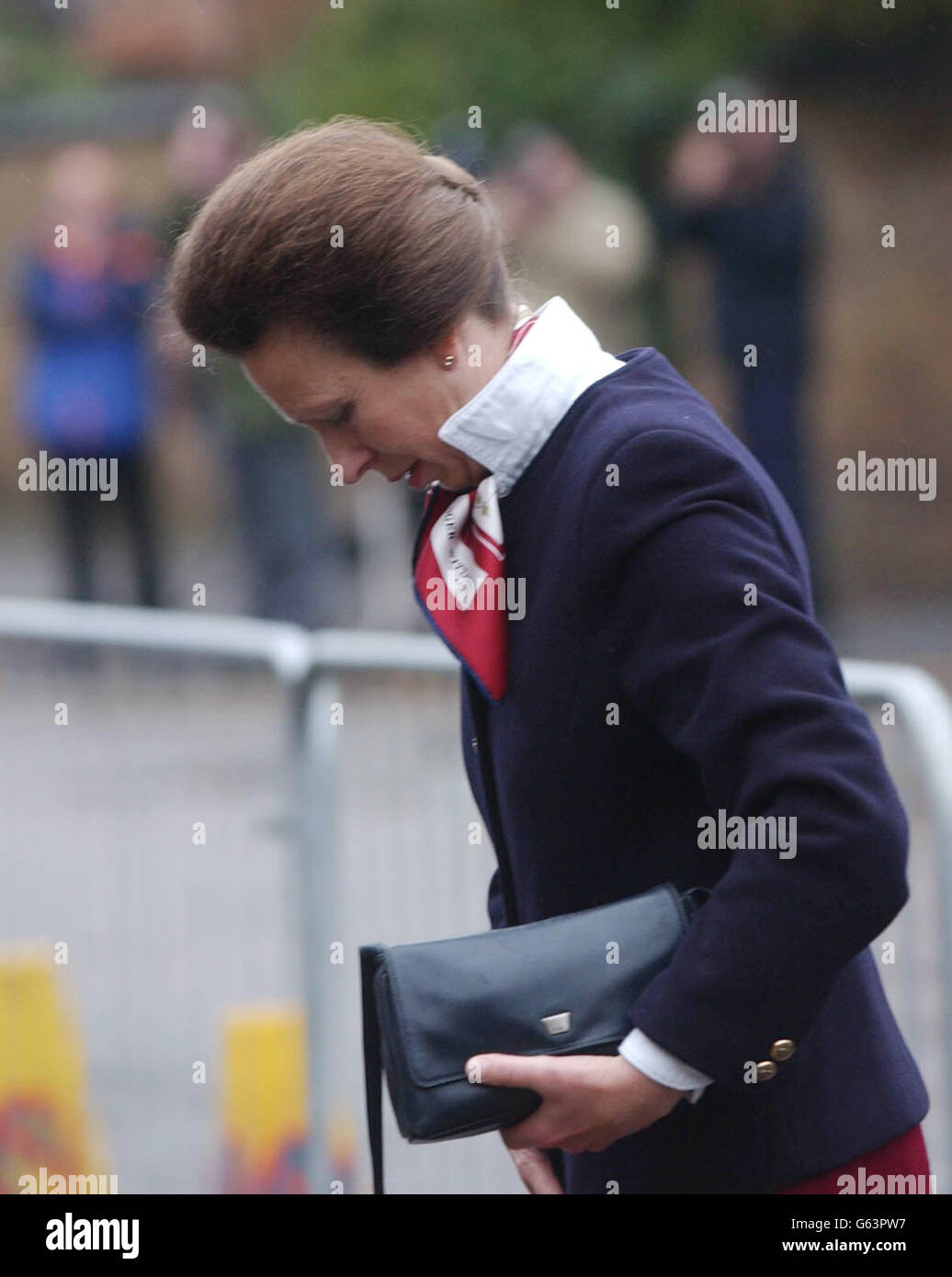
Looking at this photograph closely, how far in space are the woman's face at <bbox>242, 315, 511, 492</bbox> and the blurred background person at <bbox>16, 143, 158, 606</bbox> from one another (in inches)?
280

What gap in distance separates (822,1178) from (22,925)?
105 inches

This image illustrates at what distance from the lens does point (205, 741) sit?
13.7 ft

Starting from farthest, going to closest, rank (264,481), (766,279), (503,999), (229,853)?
(264,481)
(766,279)
(229,853)
(503,999)

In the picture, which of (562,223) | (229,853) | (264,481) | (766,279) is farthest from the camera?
(264,481)

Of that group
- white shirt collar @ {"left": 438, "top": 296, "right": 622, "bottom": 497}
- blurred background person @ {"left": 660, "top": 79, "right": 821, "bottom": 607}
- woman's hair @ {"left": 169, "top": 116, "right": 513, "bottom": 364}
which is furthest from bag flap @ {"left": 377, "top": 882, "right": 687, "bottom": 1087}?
blurred background person @ {"left": 660, "top": 79, "right": 821, "bottom": 607}

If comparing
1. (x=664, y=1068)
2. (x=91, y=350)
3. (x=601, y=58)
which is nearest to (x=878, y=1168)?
(x=664, y=1068)

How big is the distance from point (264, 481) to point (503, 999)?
7.31 metres

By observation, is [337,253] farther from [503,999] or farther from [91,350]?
[91,350]

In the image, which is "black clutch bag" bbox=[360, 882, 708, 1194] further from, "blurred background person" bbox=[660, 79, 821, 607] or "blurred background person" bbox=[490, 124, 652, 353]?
"blurred background person" bbox=[490, 124, 652, 353]

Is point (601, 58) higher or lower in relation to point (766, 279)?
higher

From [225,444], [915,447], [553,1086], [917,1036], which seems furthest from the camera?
[915,447]

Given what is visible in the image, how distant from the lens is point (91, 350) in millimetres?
9383
